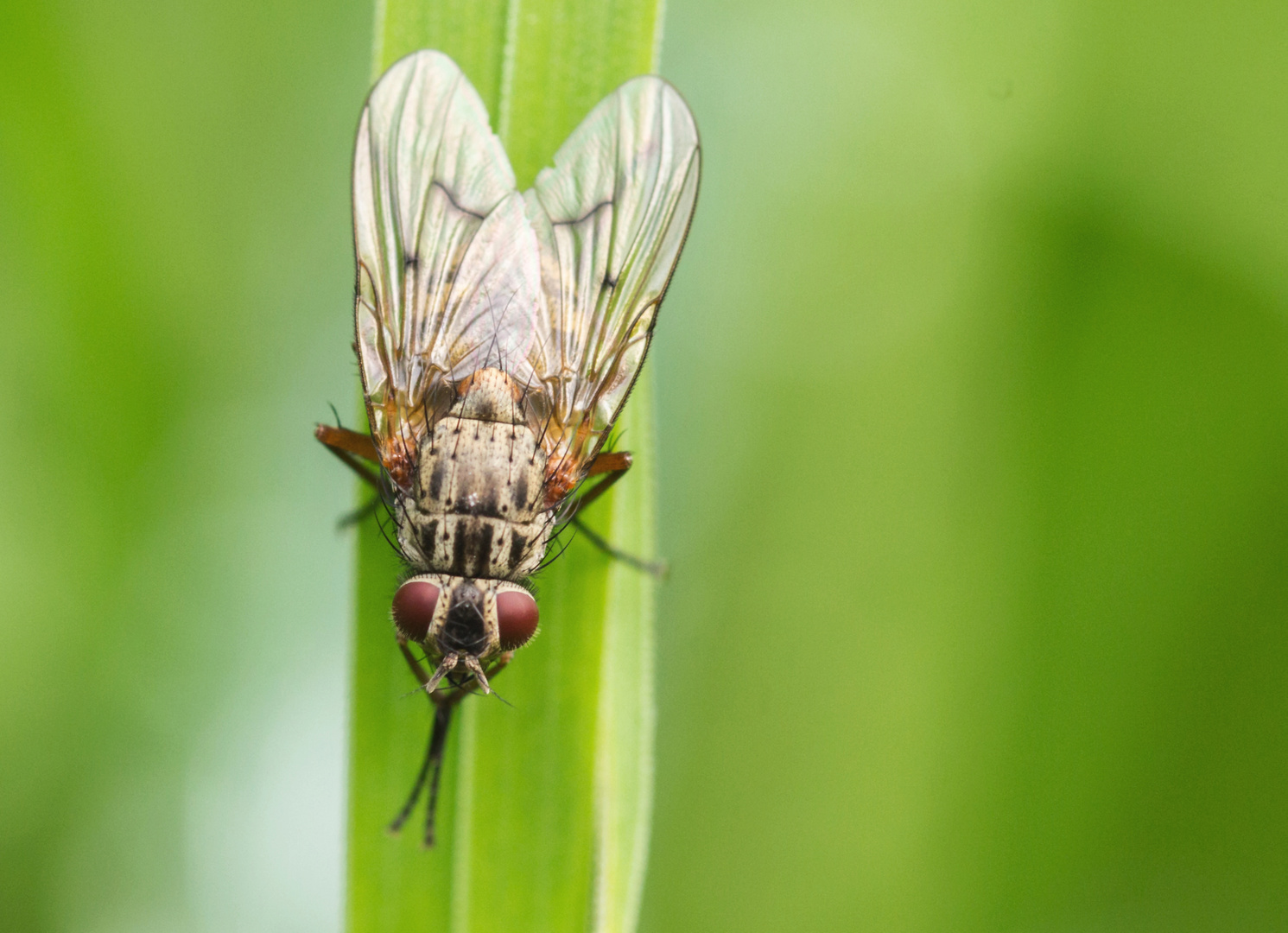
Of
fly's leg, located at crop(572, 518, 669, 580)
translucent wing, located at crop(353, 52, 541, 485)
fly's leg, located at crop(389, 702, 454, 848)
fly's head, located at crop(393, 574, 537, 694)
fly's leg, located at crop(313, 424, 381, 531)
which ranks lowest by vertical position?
fly's leg, located at crop(389, 702, 454, 848)

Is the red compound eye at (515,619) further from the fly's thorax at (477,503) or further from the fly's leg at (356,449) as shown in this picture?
the fly's leg at (356,449)

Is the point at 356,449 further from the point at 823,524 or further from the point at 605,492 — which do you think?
the point at 823,524

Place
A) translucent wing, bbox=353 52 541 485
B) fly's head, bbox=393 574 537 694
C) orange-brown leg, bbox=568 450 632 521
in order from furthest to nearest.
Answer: translucent wing, bbox=353 52 541 485
orange-brown leg, bbox=568 450 632 521
fly's head, bbox=393 574 537 694

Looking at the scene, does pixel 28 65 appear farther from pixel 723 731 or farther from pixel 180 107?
pixel 723 731

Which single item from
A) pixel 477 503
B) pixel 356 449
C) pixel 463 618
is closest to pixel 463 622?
A: pixel 463 618

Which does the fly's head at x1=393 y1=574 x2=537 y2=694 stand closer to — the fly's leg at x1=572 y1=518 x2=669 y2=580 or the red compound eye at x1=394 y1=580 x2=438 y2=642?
the red compound eye at x1=394 y1=580 x2=438 y2=642

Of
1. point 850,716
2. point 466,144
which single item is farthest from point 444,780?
point 850,716

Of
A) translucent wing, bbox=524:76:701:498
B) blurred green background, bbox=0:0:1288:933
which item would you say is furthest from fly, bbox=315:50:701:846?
blurred green background, bbox=0:0:1288:933
